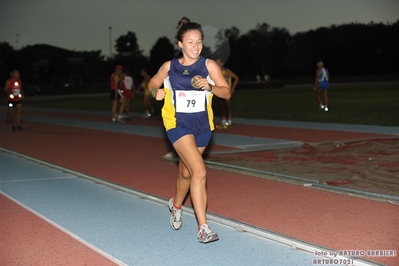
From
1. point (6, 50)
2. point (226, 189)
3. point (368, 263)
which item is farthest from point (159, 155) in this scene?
point (6, 50)

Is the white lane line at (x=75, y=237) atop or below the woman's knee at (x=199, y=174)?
below

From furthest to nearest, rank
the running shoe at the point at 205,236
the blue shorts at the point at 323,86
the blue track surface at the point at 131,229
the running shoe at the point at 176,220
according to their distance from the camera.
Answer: the blue shorts at the point at 323,86 → the running shoe at the point at 176,220 → the running shoe at the point at 205,236 → the blue track surface at the point at 131,229

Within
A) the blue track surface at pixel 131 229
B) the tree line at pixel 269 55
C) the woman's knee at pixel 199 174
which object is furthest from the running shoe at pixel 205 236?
the tree line at pixel 269 55

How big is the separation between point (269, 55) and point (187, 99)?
105m

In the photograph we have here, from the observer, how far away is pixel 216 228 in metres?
6.95

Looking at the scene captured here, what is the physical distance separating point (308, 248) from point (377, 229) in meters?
1.08

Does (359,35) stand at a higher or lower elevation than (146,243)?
higher

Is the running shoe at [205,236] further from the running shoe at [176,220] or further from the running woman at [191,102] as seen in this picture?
the running shoe at [176,220]

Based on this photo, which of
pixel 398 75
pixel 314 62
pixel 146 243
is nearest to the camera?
pixel 146 243

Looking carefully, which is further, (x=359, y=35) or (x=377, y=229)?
(x=359, y=35)

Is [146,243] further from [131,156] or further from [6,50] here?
[6,50]

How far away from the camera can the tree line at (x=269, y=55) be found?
7844cm

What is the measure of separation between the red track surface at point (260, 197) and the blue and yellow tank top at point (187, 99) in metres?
1.41

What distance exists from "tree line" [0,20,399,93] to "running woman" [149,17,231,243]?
223 feet
